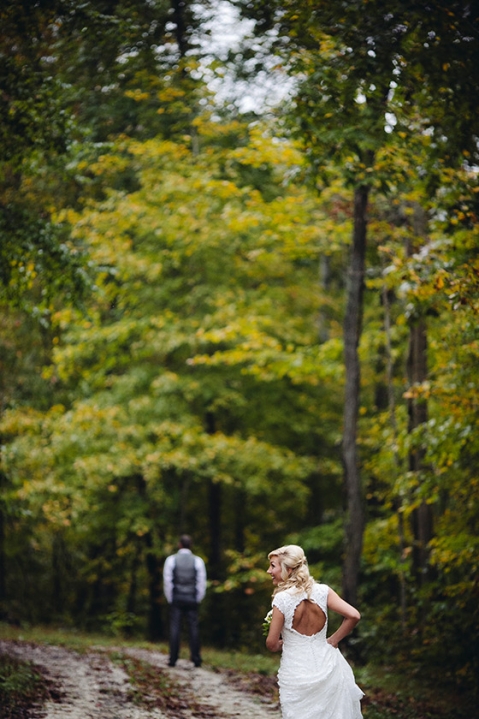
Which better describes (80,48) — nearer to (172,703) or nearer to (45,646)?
(172,703)

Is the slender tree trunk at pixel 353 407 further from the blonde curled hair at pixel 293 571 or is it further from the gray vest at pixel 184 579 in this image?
the blonde curled hair at pixel 293 571

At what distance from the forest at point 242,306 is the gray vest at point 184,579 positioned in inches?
105

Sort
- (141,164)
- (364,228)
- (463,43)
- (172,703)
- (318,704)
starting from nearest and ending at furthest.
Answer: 1. (318,704)
2. (463,43)
3. (172,703)
4. (364,228)
5. (141,164)

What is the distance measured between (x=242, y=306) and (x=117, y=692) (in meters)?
11.1

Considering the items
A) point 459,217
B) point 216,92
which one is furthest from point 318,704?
point 216,92

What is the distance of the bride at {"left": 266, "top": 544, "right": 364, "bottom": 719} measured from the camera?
5.40 metres

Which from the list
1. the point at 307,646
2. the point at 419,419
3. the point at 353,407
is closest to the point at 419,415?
the point at 419,419

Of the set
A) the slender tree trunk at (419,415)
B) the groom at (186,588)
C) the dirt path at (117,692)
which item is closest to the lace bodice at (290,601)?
the dirt path at (117,692)

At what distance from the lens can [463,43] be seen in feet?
24.3

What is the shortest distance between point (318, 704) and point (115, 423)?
1281cm

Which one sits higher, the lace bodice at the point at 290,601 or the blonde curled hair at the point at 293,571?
the blonde curled hair at the point at 293,571

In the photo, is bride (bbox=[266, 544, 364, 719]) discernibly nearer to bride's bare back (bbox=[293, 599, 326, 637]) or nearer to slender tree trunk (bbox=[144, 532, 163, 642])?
bride's bare back (bbox=[293, 599, 326, 637])

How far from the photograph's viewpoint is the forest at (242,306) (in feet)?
28.2

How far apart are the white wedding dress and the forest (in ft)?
12.8
